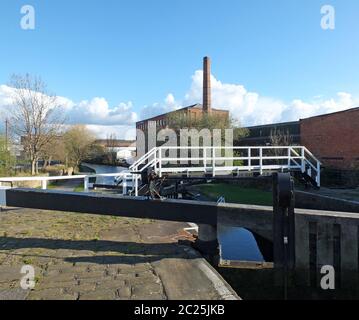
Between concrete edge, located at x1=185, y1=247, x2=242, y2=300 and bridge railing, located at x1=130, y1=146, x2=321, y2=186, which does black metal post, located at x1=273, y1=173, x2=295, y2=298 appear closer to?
concrete edge, located at x1=185, y1=247, x2=242, y2=300

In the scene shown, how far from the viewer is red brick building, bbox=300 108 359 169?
18.9 metres

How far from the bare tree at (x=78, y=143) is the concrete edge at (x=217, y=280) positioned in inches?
1486

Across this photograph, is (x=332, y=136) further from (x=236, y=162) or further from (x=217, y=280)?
(x=217, y=280)

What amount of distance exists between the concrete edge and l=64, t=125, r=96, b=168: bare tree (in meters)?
37.8

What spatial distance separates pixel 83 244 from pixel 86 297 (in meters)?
2.06

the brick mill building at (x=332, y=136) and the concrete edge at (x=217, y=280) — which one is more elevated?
the brick mill building at (x=332, y=136)

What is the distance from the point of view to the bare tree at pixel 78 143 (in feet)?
139

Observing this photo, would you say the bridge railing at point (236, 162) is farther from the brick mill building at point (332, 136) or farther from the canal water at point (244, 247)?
the canal water at point (244, 247)

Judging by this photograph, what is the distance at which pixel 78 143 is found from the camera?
44094 mm

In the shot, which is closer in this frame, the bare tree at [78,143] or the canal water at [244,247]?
the canal water at [244,247]

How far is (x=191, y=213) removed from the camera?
525 cm

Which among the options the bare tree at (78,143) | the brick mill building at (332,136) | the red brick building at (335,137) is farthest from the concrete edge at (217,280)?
the bare tree at (78,143)

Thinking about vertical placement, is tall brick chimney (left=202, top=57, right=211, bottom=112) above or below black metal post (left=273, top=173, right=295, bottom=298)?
above

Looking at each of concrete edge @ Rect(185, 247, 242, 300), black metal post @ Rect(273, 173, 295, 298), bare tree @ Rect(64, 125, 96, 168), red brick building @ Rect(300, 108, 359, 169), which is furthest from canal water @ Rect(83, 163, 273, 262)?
bare tree @ Rect(64, 125, 96, 168)
